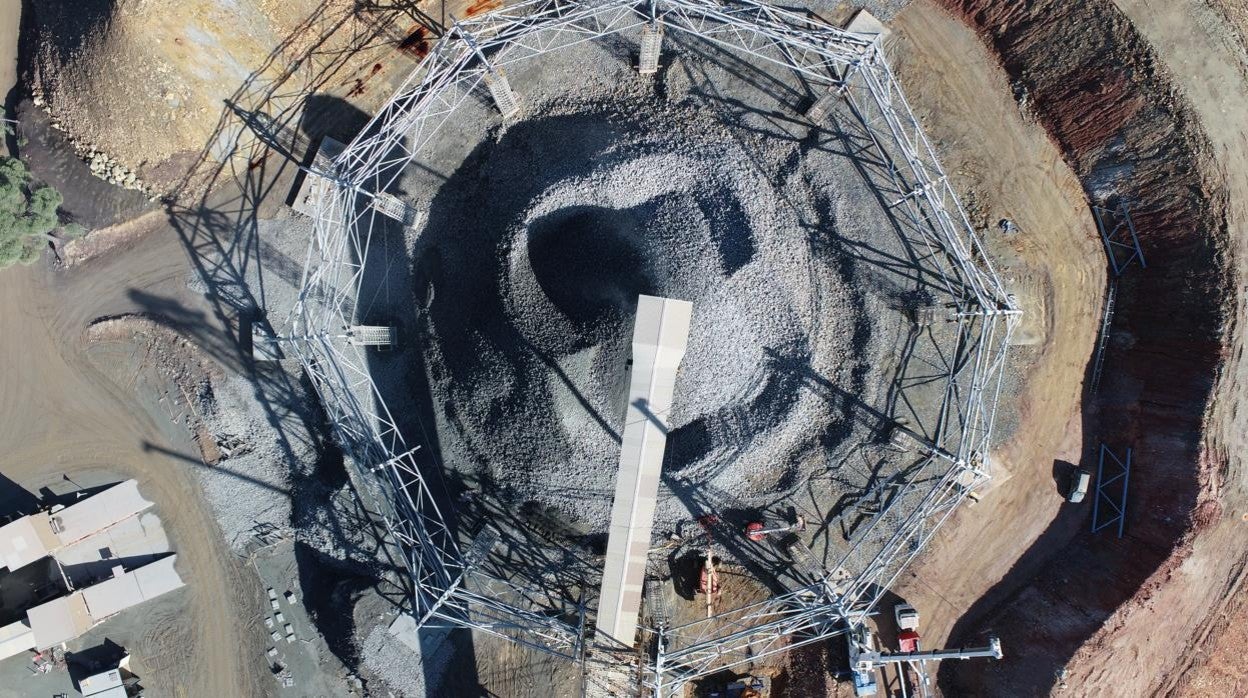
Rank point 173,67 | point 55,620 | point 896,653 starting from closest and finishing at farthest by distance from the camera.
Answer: point 173,67 < point 896,653 < point 55,620

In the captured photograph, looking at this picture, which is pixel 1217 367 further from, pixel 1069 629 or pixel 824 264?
pixel 824 264

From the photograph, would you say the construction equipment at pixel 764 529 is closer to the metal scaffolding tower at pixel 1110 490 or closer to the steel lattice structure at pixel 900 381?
the steel lattice structure at pixel 900 381

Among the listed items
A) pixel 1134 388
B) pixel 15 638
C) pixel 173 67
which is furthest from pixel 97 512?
pixel 1134 388

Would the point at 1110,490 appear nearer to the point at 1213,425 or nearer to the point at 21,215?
the point at 1213,425

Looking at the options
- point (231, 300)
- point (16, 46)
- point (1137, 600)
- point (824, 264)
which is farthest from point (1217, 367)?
point (16, 46)

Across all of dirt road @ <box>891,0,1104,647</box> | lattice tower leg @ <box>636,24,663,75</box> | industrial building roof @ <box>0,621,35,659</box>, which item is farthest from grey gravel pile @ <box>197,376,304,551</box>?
dirt road @ <box>891,0,1104,647</box>

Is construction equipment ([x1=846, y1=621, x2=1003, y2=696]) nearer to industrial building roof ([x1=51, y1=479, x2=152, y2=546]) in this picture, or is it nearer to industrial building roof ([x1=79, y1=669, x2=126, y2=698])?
industrial building roof ([x1=51, y1=479, x2=152, y2=546])

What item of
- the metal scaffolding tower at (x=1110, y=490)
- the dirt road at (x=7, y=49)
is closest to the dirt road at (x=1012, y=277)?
the metal scaffolding tower at (x=1110, y=490)
